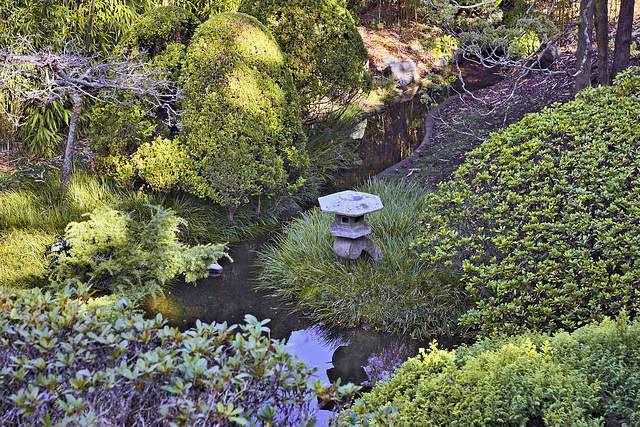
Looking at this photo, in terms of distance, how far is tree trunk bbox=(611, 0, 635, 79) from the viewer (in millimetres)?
5992

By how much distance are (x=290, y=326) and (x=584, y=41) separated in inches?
179

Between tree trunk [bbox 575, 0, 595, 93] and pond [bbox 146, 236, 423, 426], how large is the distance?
392 centimetres

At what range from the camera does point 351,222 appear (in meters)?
4.61

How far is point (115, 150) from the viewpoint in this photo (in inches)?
225

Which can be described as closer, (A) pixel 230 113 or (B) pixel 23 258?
(B) pixel 23 258

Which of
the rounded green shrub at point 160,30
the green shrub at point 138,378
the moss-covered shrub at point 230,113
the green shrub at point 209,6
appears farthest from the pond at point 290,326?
the green shrub at point 209,6

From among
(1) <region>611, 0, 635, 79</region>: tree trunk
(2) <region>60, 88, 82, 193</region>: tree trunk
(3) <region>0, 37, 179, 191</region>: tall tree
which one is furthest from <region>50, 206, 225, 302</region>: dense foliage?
(1) <region>611, 0, 635, 79</region>: tree trunk

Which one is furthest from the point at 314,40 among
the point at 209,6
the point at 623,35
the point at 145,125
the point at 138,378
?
the point at 138,378

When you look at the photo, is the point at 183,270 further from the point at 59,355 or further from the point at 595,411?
the point at 595,411

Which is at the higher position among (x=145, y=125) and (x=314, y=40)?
(x=314, y=40)

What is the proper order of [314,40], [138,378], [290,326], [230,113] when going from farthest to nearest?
[314,40] → [230,113] → [290,326] → [138,378]

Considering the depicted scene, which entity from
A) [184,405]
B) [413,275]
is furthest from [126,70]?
[184,405]

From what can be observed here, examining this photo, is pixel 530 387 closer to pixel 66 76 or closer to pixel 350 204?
pixel 350 204

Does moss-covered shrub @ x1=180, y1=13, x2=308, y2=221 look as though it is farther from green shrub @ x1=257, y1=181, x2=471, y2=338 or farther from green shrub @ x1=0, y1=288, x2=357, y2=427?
green shrub @ x1=0, y1=288, x2=357, y2=427
